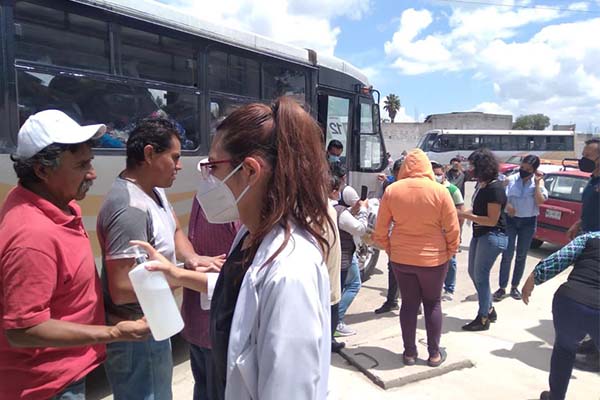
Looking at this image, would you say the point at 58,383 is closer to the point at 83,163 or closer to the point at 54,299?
the point at 54,299

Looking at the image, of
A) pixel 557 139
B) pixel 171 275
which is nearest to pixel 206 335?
pixel 171 275

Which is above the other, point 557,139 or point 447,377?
point 557,139

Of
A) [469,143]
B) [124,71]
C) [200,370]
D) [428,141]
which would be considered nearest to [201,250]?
[200,370]

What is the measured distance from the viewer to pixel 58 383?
1.73m

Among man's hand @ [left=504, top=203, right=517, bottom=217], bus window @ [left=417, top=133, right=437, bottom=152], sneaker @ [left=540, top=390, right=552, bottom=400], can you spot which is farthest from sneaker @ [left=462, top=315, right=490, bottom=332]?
bus window @ [left=417, top=133, right=437, bottom=152]

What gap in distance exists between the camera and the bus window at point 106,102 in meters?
3.21

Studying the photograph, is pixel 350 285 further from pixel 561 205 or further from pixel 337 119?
pixel 561 205

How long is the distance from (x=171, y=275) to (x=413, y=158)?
2727 millimetres

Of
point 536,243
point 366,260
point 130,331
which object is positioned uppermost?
point 130,331

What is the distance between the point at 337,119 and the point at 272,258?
17.9 ft

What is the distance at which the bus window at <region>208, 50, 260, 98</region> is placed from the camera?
4379 millimetres

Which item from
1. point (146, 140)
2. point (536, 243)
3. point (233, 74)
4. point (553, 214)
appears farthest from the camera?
point (536, 243)

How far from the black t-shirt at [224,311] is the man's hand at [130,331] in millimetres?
635

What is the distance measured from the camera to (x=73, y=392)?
182 cm
